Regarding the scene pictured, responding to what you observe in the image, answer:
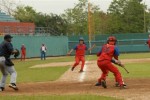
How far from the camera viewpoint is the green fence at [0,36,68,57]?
50.8 m

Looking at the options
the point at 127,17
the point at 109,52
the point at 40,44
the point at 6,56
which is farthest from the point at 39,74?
the point at 127,17

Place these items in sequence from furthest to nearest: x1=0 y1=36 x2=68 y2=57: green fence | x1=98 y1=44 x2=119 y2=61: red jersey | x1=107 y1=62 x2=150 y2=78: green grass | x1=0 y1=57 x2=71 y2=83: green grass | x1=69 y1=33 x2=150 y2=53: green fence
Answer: x1=69 y1=33 x2=150 y2=53: green fence → x1=0 y1=36 x2=68 y2=57: green fence → x1=0 y1=57 x2=71 y2=83: green grass → x1=107 y1=62 x2=150 y2=78: green grass → x1=98 y1=44 x2=119 y2=61: red jersey

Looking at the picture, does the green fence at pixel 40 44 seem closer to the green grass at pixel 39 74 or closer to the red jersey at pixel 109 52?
the green grass at pixel 39 74

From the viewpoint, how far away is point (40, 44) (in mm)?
53906

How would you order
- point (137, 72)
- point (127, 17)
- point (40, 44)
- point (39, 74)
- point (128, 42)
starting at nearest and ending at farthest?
point (137, 72) < point (39, 74) < point (40, 44) < point (128, 42) < point (127, 17)

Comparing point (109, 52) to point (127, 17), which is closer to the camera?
point (109, 52)

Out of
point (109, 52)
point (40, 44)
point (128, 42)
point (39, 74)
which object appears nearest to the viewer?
point (109, 52)

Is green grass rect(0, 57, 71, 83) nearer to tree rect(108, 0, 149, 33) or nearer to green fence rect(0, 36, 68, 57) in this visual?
green fence rect(0, 36, 68, 57)

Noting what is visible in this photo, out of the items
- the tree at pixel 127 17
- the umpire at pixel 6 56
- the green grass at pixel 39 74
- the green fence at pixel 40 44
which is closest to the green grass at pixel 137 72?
the green grass at pixel 39 74

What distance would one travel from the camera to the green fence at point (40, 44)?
5078 cm

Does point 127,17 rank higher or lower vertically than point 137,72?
higher

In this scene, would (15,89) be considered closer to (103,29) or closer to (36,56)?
(36,56)

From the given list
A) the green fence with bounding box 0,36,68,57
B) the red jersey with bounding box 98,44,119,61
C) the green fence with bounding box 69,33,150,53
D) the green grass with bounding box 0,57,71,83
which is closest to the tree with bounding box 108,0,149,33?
the green fence with bounding box 69,33,150,53

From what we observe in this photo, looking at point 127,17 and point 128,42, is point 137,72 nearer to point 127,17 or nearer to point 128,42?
point 128,42
